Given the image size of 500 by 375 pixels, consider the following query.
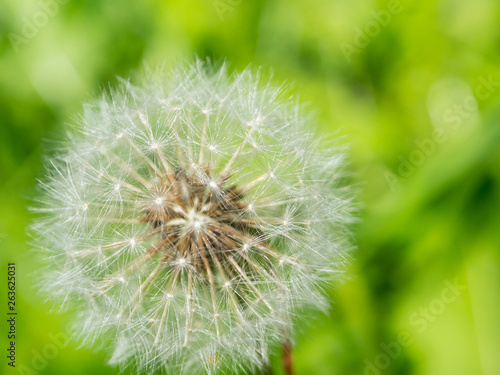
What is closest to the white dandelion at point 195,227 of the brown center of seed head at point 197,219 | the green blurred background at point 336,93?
the brown center of seed head at point 197,219

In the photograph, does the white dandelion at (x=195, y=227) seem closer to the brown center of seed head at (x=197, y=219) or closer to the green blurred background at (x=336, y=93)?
the brown center of seed head at (x=197, y=219)

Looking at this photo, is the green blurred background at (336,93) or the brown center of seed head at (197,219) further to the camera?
→ the green blurred background at (336,93)

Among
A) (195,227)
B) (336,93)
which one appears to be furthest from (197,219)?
(336,93)

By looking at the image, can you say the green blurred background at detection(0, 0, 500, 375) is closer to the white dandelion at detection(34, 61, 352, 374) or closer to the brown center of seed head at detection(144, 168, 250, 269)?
the white dandelion at detection(34, 61, 352, 374)

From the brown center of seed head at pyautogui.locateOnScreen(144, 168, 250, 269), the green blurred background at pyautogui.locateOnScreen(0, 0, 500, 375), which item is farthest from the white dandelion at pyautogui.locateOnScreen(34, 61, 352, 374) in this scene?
the green blurred background at pyautogui.locateOnScreen(0, 0, 500, 375)

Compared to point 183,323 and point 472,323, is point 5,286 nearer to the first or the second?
point 183,323

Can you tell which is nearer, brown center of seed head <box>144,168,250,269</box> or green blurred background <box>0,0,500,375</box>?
brown center of seed head <box>144,168,250,269</box>
